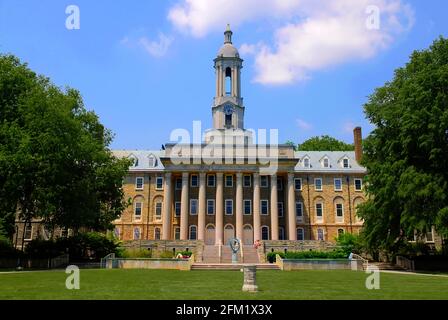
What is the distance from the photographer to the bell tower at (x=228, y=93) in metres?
69.5

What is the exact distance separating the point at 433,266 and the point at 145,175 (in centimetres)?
4026

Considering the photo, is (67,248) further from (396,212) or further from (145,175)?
(396,212)

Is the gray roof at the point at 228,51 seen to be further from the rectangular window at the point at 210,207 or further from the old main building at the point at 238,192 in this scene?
the rectangular window at the point at 210,207

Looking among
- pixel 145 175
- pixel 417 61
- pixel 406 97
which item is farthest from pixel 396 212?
pixel 145 175

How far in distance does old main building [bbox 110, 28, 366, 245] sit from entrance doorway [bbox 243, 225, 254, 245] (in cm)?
13

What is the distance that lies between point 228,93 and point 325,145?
937 inches

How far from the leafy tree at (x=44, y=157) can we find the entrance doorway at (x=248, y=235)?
22522mm

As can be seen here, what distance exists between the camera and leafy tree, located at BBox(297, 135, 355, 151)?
276 ft

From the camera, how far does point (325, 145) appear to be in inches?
3342

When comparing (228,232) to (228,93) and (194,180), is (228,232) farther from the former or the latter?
(228,93)

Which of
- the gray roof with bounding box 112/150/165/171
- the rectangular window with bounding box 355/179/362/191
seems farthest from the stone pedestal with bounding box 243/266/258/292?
the rectangular window with bounding box 355/179/362/191

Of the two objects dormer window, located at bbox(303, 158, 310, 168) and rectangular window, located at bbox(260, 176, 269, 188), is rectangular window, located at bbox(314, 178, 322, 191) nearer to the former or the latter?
dormer window, located at bbox(303, 158, 310, 168)

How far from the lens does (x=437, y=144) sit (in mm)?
32438

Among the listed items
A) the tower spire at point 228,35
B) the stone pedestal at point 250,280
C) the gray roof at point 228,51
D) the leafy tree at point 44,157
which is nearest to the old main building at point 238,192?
the gray roof at point 228,51
